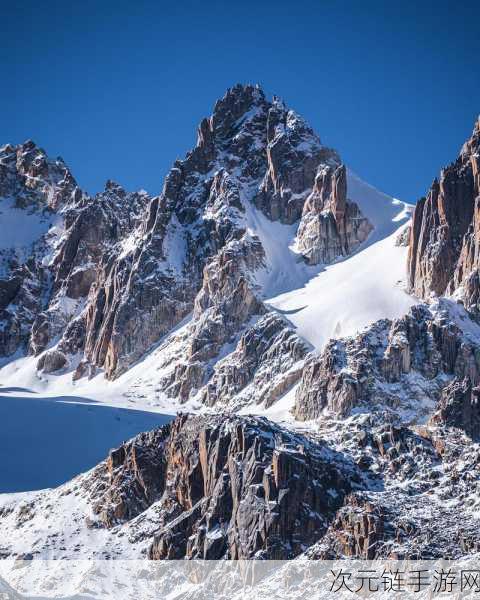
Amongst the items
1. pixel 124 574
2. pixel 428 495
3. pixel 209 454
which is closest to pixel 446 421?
pixel 428 495

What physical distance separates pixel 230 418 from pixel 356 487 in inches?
863

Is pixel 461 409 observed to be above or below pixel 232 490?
above

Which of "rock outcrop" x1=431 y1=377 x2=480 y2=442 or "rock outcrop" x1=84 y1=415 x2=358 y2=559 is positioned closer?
"rock outcrop" x1=84 y1=415 x2=358 y2=559

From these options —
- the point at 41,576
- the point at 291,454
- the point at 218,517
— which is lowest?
the point at 41,576

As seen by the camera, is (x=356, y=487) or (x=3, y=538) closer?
(x=356, y=487)

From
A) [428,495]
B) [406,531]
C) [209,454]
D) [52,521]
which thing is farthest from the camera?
[52,521]

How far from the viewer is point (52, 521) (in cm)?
17850

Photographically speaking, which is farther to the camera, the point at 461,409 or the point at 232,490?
the point at 461,409

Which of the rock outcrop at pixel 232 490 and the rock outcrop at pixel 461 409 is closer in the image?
the rock outcrop at pixel 232 490

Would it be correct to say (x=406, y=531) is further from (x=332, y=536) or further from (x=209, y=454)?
(x=209, y=454)

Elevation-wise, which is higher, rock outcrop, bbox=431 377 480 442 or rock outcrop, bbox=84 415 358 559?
rock outcrop, bbox=431 377 480 442

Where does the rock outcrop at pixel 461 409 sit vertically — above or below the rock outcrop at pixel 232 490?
above

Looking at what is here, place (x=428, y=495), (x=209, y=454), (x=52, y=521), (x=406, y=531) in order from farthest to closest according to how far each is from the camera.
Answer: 1. (x=52, y=521)
2. (x=209, y=454)
3. (x=428, y=495)
4. (x=406, y=531)

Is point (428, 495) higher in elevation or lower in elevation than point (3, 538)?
higher
